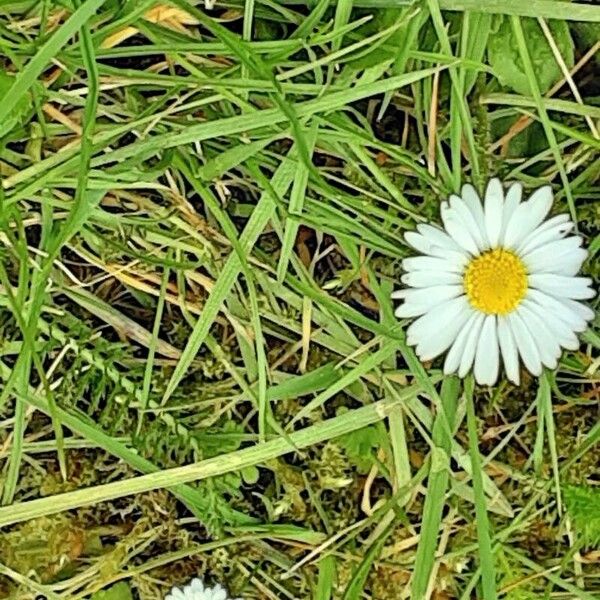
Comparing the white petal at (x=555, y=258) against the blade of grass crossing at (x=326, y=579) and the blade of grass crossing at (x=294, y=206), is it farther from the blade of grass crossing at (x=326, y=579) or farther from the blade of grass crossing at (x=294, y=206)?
the blade of grass crossing at (x=326, y=579)

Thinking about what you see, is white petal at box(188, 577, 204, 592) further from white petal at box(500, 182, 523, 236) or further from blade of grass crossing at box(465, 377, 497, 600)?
white petal at box(500, 182, 523, 236)

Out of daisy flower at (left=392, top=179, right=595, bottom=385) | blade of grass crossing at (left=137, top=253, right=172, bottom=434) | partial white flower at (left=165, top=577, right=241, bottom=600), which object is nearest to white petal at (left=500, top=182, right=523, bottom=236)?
daisy flower at (left=392, top=179, right=595, bottom=385)

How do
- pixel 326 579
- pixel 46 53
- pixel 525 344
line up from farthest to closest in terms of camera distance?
pixel 326 579 → pixel 525 344 → pixel 46 53

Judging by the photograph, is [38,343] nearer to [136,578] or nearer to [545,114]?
[136,578]

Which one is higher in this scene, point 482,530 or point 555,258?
point 555,258

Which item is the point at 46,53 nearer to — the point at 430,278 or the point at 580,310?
the point at 430,278

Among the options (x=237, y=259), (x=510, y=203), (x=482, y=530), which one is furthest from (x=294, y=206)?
(x=482, y=530)
